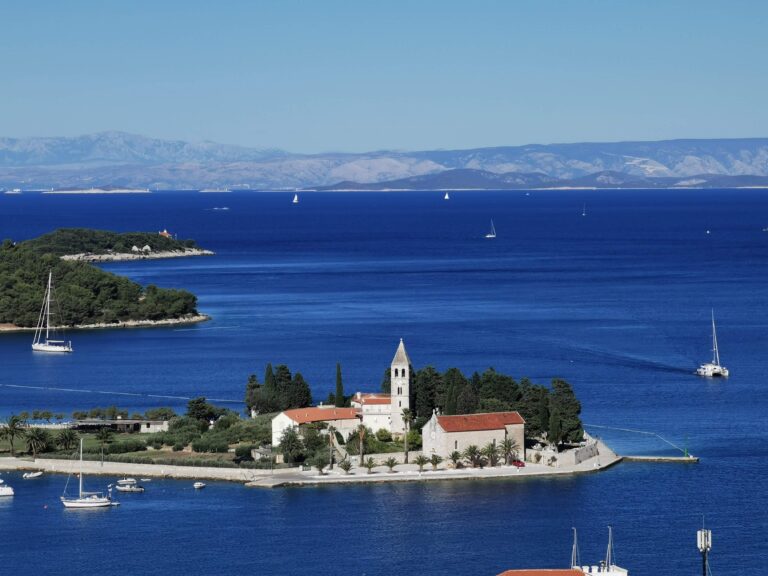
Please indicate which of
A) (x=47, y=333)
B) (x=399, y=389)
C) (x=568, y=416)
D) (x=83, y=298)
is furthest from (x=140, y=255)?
(x=568, y=416)

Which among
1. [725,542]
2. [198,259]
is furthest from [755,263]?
[725,542]

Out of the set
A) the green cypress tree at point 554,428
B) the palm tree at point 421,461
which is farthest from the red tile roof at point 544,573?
the green cypress tree at point 554,428

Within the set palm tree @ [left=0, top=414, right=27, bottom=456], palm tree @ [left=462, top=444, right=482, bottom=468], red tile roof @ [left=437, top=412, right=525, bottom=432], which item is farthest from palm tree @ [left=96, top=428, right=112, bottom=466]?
palm tree @ [left=462, top=444, right=482, bottom=468]

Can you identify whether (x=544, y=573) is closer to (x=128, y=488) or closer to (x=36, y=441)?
(x=128, y=488)

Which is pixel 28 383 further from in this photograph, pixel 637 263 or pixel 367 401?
pixel 637 263

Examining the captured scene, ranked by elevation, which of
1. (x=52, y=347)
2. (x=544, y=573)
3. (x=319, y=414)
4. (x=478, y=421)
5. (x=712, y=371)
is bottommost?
(x=544, y=573)

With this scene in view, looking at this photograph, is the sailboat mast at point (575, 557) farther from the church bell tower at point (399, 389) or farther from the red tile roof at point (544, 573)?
the church bell tower at point (399, 389)

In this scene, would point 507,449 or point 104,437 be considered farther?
point 104,437
